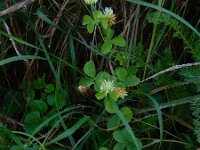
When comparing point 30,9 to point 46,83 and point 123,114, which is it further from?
point 123,114

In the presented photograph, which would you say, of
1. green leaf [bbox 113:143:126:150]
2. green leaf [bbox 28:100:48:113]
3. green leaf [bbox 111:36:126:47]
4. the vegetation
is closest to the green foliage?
the vegetation

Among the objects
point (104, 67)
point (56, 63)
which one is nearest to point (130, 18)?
point (104, 67)

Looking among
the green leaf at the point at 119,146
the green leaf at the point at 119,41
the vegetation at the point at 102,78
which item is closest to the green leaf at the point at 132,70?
the vegetation at the point at 102,78

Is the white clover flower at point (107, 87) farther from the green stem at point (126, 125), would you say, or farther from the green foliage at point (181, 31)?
the green foliage at point (181, 31)

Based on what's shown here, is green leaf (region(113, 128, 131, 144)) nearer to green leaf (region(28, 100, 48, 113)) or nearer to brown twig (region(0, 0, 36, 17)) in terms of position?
green leaf (region(28, 100, 48, 113))

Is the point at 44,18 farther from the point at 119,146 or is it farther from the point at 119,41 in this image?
the point at 119,146

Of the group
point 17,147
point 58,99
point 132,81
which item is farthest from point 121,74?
point 17,147
